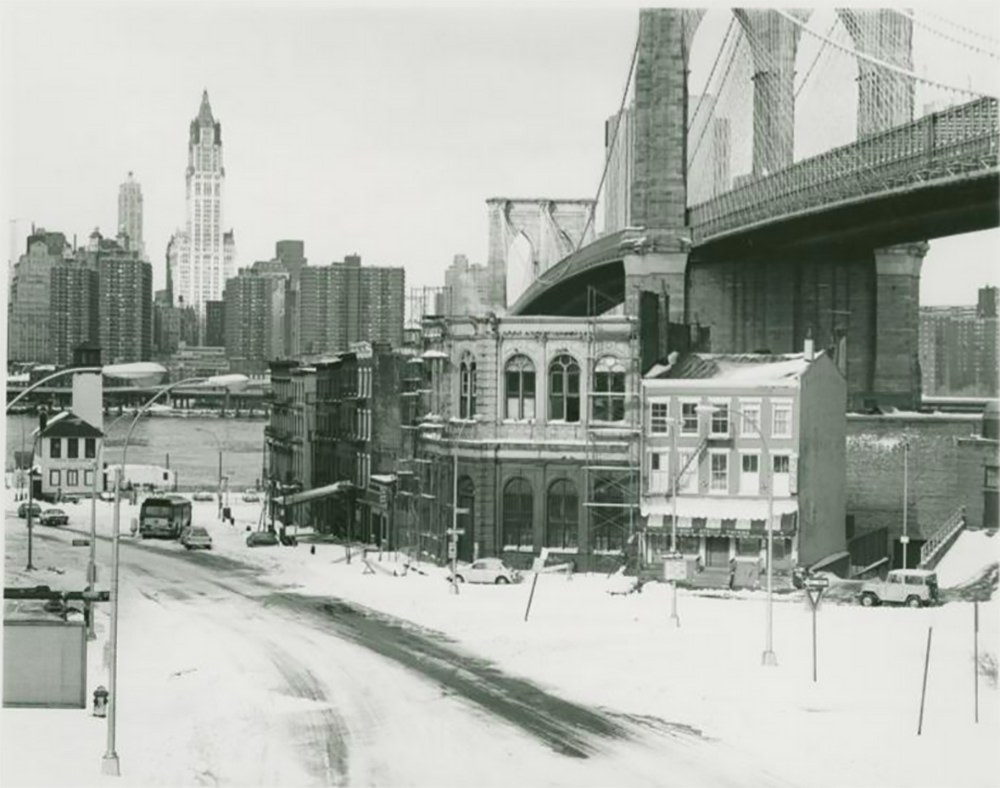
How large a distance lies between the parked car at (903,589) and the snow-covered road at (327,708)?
7146 millimetres

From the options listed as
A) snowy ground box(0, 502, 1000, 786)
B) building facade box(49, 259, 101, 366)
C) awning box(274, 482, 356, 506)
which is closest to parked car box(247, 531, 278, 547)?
snowy ground box(0, 502, 1000, 786)

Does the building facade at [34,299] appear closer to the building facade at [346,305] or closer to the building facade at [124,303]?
the building facade at [124,303]

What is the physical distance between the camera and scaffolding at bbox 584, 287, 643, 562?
3500 centimetres

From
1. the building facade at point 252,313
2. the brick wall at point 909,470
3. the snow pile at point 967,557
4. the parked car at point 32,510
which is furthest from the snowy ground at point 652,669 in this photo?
the building facade at point 252,313

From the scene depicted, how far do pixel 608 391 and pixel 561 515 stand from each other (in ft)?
9.55

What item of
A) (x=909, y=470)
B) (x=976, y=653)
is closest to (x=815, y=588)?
(x=909, y=470)

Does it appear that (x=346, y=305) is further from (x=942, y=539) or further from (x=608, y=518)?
(x=942, y=539)

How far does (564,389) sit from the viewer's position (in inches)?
1483

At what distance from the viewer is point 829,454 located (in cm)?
3338

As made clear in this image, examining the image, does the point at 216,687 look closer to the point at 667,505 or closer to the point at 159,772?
the point at 159,772

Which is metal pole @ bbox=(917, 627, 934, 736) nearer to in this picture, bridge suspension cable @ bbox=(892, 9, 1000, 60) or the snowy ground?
the snowy ground

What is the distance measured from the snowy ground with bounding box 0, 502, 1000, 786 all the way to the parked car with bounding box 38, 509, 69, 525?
0.16 meters

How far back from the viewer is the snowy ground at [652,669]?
22.9 metres

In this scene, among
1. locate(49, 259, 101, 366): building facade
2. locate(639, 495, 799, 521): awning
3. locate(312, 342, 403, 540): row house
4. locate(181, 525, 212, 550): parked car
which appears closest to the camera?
locate(49, 259, 101, 366): building facade
